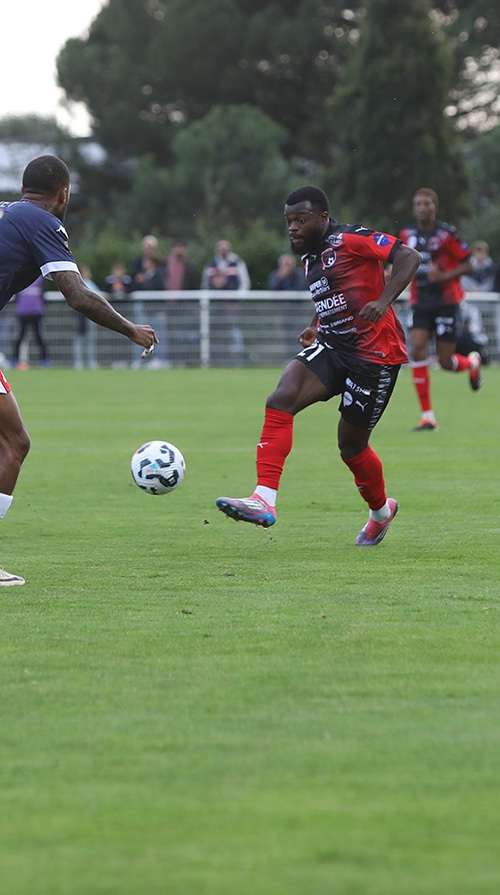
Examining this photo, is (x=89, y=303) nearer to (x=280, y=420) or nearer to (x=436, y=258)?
(x=280, y=420)

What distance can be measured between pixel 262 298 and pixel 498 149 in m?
21.7

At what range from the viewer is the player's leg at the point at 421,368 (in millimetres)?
14648

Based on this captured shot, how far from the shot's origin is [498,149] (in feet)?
153

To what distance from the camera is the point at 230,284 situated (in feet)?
90.7

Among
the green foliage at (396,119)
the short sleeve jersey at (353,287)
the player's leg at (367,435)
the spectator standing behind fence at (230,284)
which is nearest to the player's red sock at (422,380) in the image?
the player's leg at (367,435)

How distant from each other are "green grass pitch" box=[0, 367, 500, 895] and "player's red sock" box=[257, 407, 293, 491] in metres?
0.45

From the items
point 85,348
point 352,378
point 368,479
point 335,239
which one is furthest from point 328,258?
point 85,348

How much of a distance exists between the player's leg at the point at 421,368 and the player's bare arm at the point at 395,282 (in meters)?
6.97

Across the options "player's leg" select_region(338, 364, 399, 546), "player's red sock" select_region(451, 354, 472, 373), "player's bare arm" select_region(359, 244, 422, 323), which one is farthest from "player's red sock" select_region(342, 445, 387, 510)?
"player's red sock" select_region(451, 354, 472, 373)

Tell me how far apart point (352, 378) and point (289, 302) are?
20.2 metres

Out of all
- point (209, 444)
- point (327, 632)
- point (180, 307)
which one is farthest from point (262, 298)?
point (327, 632)

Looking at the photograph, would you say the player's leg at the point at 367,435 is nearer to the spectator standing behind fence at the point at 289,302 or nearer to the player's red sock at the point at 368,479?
the player's red sock at the point at 368,479

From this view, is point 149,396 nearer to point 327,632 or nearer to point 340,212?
point 327,632

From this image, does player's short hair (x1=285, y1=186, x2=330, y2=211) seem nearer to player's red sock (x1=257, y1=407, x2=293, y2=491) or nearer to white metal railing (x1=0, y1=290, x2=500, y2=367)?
player's red sock (x1=257, y1=407, x2=293, y2=491)
